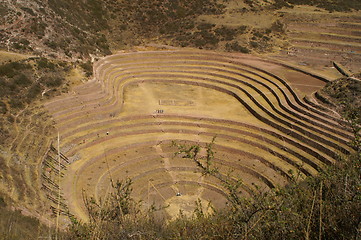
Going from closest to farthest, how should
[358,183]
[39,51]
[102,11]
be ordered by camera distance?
[358,183] < [39,51] < [102,11]

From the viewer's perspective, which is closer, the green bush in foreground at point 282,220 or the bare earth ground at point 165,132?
the green bush in foreground at point 282,220

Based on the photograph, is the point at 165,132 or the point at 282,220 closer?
the point at 282,220

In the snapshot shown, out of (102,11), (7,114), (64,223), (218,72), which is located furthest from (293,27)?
(64,223)

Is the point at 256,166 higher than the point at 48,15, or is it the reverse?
the point at 48,15

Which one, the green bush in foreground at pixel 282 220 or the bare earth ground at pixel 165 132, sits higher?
the bare earth ground at pixel 165 132

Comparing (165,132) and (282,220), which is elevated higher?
(165,132)

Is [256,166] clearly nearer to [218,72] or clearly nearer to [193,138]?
[193,138]

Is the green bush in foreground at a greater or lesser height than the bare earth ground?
lesser

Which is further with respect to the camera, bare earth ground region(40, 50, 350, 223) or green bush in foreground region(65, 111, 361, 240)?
bare earth ground region(40, 50, 350, 223)

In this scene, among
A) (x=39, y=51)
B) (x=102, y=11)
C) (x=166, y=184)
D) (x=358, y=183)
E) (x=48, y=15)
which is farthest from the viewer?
(x=102, y=11)

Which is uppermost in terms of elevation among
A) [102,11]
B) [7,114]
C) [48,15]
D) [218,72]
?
[102,11]

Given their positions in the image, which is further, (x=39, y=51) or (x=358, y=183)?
(x=39, y=51)
